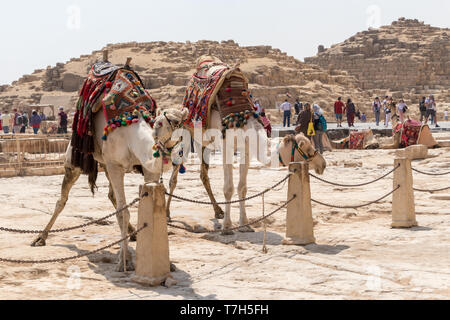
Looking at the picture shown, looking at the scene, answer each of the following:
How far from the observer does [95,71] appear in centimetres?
769

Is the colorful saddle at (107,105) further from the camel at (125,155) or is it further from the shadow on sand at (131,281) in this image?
the shadow on sand at (131,281)

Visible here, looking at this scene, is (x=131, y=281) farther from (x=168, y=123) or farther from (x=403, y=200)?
(x=403, y=200)

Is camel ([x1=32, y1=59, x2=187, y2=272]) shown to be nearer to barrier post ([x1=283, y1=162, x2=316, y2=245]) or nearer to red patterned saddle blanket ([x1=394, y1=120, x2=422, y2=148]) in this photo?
barrier post ([x1=283, y1=162, x2=316, y2=245])

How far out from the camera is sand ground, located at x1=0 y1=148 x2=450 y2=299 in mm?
5652

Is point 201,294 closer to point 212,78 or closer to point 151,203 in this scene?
point 151,203

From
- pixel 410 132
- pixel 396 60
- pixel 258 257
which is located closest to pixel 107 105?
pixel 258 257

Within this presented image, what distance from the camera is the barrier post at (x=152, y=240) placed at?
19.4 ft

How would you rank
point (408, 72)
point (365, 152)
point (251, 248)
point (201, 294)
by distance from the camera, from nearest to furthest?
1. point (201, 294)
2. point (251, 248)
3. point (365, 152)
4. point (408, 72)

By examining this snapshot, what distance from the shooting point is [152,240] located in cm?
593

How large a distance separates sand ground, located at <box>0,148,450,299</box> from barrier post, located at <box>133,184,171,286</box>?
17cm

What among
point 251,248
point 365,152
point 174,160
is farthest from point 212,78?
point 365,152

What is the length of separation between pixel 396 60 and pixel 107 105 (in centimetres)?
9308
